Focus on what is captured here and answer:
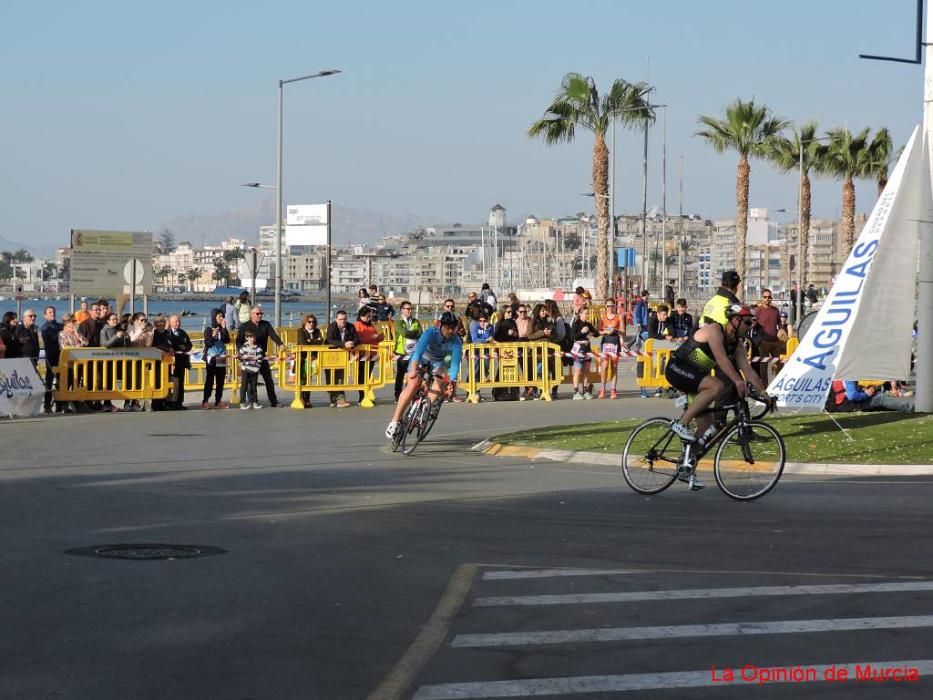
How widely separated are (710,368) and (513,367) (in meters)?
15.0

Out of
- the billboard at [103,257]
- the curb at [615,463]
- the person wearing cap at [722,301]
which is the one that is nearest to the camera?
the person wearing cap at [722,301]

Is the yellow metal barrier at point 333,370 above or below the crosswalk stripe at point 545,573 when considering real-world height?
above

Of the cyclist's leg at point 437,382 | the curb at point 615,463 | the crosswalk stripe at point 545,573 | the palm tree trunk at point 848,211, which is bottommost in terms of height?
the curb at point 615,463

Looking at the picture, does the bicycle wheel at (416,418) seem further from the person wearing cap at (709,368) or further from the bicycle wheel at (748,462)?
the bicycle wheel at (748,462)

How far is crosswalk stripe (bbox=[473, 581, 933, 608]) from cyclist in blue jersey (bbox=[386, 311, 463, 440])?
31.3ft

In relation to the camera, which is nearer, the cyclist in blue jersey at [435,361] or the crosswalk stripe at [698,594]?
the crosswalk stripe at [698,594]

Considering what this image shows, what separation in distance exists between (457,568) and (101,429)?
45.5ft

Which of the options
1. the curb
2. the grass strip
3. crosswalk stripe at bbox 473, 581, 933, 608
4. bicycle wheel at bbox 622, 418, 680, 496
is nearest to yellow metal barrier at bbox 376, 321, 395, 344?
the grass strip

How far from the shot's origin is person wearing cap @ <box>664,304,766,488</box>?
1393 cm

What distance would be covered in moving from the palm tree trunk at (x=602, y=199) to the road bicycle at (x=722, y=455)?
151 feet

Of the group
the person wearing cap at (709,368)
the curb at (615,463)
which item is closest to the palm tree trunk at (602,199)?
the curb at (615,463)

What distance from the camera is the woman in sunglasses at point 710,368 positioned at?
13.9 meters

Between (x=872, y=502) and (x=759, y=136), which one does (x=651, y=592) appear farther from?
(x=759, y=136)

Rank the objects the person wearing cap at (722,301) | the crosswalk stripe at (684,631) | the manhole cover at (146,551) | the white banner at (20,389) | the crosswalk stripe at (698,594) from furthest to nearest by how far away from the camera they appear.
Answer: the white banner at (20,389)
the person wearing cap at (722,301)
the manhole cover at (146,551)
the crosswalk stripe at (698,594)
the crosswalk stripe at (684,631)
